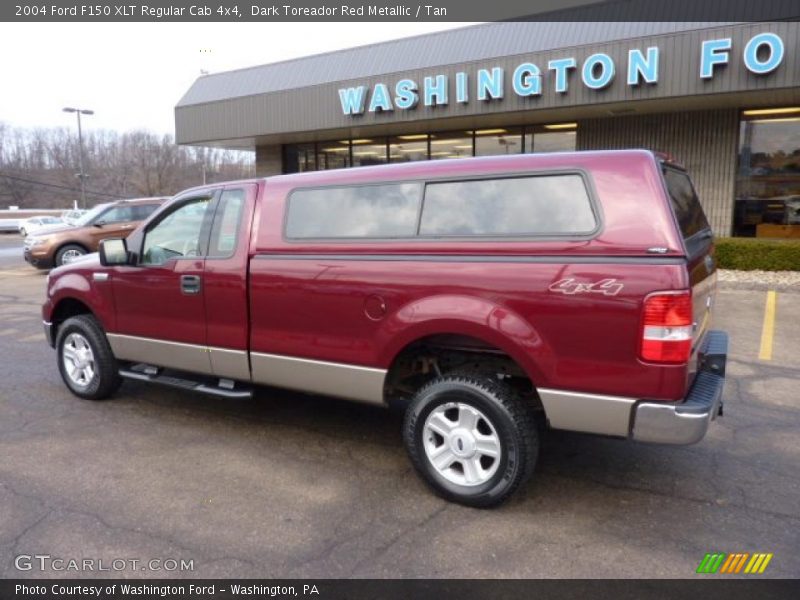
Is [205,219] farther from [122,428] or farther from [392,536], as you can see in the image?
[392,536]

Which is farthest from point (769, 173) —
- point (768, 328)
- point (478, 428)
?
point (478, 428)

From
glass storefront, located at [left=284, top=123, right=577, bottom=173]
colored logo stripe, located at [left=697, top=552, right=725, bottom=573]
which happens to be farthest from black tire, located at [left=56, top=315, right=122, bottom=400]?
glass storefront, located at [left=284, top=123, right=577, bottom=173]

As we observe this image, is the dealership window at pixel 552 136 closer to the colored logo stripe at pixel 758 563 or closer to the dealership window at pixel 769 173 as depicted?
the dealership window at pixel 769 173

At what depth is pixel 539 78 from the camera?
504 inches

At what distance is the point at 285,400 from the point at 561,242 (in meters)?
3.13

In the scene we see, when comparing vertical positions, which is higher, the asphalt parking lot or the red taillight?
the red taillight

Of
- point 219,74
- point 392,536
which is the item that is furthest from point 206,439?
point 219,74

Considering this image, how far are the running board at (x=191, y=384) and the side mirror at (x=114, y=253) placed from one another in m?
0.91

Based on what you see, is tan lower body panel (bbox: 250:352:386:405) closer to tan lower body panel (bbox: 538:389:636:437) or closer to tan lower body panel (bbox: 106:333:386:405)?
tan lower body panel (bbox: 106:333:386:405)

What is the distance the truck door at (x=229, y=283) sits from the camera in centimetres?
434

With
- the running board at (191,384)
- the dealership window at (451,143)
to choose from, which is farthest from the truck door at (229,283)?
the dealership window at (451,143)

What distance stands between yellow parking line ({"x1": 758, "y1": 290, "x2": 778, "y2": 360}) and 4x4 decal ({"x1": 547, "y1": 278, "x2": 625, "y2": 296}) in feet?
15.5

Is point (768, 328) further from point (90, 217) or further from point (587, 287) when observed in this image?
point (90, 217)

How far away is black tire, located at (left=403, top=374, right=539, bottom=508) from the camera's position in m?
3.35
